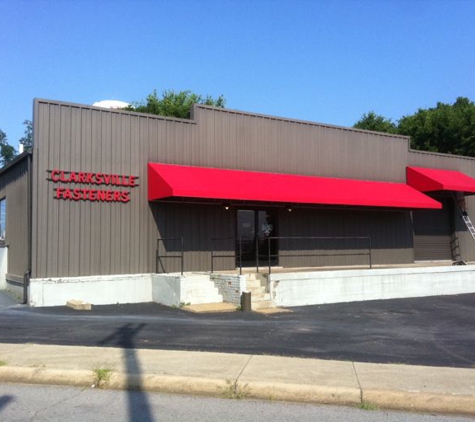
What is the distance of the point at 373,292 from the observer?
16.2 meters

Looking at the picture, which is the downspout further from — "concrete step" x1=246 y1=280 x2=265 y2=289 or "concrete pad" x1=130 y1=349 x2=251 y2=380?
"concrete pad" x1=130 y1=349 x2=251 y2=380

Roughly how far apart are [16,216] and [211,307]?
760cm

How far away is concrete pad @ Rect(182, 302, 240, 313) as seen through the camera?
42.0 feet

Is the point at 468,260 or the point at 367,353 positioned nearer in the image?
the point at 367,353

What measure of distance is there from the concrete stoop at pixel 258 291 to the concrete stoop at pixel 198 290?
3.04ft

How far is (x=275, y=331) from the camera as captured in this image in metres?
10.1

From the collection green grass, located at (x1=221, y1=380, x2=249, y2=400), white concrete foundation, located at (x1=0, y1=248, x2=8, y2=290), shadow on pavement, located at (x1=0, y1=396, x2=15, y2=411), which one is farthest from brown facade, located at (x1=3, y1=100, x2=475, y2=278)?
green grass, located at (x1=221, y1=380, x2=249, y2=400)

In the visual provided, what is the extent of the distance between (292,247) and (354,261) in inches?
116

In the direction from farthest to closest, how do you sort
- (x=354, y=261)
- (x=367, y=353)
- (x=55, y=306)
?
1. (x=354, y=261)
2. (x=55, y=306)
3. (x=367, y=353)

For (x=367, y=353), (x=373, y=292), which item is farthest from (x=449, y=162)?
(x=367, y=353)

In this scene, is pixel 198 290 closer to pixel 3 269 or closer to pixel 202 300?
pixel 202 300

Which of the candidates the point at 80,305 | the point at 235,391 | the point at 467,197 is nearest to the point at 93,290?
the point at 80,305

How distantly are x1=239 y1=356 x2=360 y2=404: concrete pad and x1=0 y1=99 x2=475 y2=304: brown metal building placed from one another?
7901 millimetres

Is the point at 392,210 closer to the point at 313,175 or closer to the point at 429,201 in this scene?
the point at 429,201
